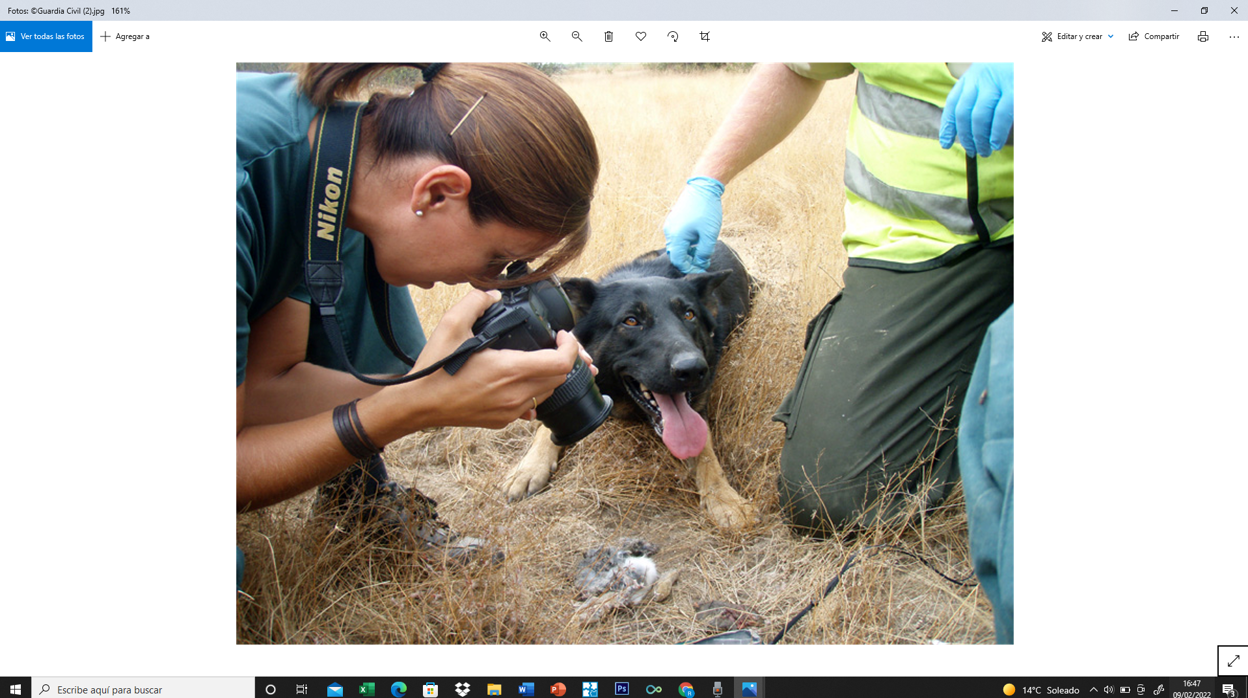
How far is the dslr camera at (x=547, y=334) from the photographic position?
6.11 ft

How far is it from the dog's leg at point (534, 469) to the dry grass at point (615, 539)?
2.5 inches

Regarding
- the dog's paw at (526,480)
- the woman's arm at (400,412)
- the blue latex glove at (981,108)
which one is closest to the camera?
the woman's arm at (400,412)

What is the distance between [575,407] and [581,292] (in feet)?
3.47

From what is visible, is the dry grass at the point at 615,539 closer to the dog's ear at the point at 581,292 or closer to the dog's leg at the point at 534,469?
the dog's leg at the point at 534,469

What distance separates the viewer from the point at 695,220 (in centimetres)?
300

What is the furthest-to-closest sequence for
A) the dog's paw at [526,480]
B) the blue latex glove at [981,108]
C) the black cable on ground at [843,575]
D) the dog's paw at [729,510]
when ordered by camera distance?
the dog's paw at [526,480]
the dog's paw at [729,510]
the blue latex glove at [981,108]
the black cable on ground at [843,575]

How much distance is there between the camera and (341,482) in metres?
2.30

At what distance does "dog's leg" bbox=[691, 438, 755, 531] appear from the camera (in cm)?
262

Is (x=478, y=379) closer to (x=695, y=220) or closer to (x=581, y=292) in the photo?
(x=581, y=292)

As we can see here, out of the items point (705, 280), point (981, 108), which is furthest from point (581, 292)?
point (981, 108)

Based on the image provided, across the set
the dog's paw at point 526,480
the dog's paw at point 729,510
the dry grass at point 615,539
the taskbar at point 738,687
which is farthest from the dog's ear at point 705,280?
the taskbar at point 738,687

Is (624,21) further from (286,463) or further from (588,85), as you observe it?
(588,85)

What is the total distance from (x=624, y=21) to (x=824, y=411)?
1662mm
